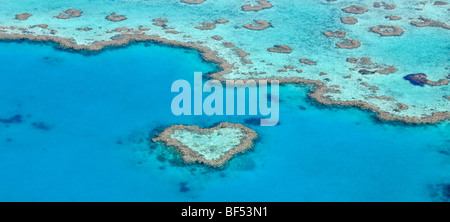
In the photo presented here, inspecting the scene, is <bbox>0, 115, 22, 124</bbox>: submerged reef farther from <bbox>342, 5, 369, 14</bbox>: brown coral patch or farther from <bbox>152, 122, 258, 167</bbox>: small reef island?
<bbox>342, 5, 369, 14</bbox>: brown coral patch

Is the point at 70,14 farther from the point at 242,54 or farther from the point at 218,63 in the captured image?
the point at 242,54

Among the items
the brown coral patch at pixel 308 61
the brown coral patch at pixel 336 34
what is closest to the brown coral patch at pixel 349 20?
the brown coral patch at pixel 336 34

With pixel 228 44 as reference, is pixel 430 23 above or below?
below

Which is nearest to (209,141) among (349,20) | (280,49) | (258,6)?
(280,49)

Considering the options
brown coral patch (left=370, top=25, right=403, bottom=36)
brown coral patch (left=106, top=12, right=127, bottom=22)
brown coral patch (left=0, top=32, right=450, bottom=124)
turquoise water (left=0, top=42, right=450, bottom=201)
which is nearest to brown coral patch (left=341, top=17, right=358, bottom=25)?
brown coral patch (left=370, top=25, right=403, bottom=36)

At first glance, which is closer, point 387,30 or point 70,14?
point 387,30
